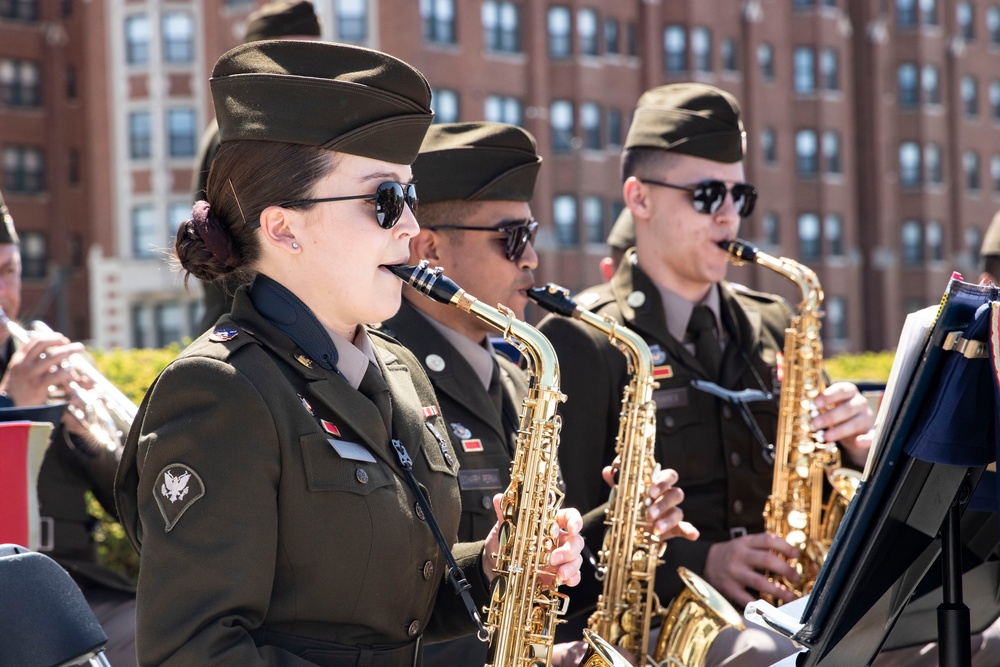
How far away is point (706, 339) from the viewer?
5555 mm

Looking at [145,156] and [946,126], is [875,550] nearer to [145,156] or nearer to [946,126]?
[145,156]

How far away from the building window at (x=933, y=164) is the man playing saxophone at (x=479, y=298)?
2040 inches

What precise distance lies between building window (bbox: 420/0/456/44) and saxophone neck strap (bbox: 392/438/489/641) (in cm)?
3891

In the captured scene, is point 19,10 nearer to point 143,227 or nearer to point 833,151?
Result: point 143,227

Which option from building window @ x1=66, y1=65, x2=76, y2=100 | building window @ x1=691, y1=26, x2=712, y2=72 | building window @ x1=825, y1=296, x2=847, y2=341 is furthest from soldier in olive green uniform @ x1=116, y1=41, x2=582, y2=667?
building window @ x1=825, y1=296, x2=847, y2=341

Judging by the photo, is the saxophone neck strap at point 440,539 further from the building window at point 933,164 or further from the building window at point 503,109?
the building window at point 933,164

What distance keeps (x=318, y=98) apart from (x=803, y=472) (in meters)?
2.93

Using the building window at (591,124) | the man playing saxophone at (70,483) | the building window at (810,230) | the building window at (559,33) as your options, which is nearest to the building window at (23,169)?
the building window at (559,33)

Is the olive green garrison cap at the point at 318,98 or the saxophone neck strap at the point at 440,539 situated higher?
the olive green garrison cap at the point at 318,98

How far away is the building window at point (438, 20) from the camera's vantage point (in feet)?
134

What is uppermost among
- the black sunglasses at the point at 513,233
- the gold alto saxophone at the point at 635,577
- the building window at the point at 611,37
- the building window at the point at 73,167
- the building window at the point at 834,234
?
the building window at the point at 611,37

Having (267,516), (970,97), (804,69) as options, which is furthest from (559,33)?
(267,516)

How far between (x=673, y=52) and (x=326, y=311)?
4604 centimetres

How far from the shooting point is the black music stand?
9.77ft
